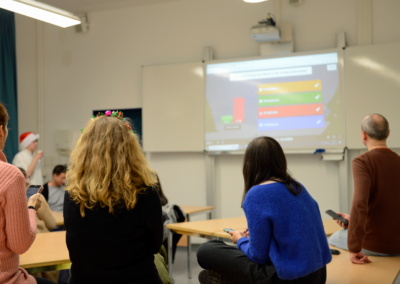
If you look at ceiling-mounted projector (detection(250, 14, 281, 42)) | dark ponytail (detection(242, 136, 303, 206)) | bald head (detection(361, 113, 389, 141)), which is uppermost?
ceiling-mounted projector (detection(250, 14, 281, 42))

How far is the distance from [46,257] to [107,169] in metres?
1.04

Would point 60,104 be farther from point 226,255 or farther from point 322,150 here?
point 226,255

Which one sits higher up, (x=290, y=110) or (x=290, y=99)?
(x=290, y=99)

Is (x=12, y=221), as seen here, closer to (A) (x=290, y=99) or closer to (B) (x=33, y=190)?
(B) (x=33, y=190)

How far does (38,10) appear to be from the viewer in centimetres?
352

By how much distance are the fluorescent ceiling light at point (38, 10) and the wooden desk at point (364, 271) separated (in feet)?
10.4

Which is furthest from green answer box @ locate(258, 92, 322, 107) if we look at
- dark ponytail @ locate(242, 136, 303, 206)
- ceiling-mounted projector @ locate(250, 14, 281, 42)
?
dark ponytail @ locate(242, 136, 303, 206)

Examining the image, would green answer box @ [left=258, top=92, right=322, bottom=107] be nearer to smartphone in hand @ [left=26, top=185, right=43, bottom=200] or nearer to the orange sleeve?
the orange sleeve

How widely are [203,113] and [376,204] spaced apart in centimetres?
301

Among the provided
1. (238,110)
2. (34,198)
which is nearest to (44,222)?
(34,198)

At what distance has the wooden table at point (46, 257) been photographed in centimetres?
216

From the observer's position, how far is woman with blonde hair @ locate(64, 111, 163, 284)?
60.4 inches

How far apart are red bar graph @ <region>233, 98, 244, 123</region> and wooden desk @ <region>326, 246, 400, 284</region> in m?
2.69

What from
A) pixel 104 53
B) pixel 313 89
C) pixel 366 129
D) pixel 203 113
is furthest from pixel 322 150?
pixel 104 53
